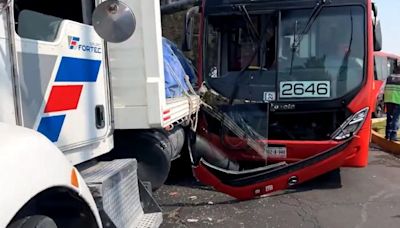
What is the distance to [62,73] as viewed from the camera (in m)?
2.88

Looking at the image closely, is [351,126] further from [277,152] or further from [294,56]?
[294,56]

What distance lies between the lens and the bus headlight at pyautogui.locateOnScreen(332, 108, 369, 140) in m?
5.97

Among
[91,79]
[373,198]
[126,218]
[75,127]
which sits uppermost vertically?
[91,79]

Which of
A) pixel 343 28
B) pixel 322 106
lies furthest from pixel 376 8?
pixel 322 106

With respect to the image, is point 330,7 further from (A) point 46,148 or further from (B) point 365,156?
(A) point 46,148

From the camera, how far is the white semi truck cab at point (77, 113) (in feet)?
6.55

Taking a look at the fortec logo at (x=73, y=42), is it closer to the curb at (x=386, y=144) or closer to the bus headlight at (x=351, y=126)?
the bus headlight at (x=351, y=126)

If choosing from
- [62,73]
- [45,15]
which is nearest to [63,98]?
[62,73]

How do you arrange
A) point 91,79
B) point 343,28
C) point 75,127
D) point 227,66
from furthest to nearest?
point 227,66 → point 343,28 → point 91,79 → point 75,127

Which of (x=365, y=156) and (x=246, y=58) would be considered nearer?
(x=365, y=156)

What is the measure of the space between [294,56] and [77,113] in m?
4.16

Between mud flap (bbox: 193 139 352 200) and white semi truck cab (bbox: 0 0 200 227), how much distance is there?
1.04m

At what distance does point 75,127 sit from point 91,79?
401 mm

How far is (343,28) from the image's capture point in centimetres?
639
